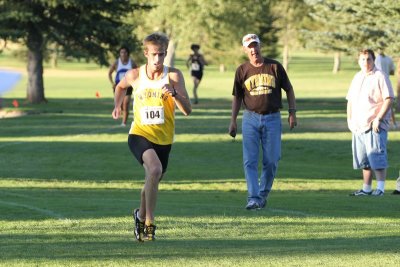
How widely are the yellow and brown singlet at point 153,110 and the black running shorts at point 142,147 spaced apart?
0.13 feet

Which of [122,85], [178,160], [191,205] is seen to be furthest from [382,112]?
[178,160]

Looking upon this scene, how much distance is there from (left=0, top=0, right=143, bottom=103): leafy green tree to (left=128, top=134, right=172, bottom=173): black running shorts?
3180 cm

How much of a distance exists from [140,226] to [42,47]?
35.3 meters

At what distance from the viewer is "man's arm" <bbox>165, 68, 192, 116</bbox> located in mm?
11007

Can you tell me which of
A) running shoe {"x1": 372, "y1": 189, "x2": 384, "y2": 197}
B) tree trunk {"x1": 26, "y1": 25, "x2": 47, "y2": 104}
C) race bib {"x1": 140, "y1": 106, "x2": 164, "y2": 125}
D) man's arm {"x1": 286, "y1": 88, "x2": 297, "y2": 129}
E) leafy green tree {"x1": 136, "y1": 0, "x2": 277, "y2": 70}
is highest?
race bib {"x1": 140, "y1": 106, "x2": 164, "y2": 125}

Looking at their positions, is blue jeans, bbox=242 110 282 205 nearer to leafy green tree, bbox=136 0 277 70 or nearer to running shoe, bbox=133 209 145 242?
running shoe, bbox=133 209 145 242

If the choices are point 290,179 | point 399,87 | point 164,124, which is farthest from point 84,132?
point 164,124

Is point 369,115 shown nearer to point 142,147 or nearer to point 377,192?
point 377,192

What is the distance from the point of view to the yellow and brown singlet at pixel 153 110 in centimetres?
1116

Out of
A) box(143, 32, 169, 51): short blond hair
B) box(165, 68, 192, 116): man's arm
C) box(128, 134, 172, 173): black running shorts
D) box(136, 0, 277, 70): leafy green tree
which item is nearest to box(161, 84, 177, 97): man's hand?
box(165, 68, 192, 116): man's arm

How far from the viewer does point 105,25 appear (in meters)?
44.1

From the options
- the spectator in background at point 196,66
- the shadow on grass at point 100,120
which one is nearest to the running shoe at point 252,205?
the shadow on grass at point 100,120

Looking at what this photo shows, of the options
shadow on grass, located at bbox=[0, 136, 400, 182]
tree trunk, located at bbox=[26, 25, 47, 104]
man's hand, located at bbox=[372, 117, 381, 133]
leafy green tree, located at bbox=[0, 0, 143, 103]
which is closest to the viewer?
man's hand, located at bbox=[372, 117, 381, 133]

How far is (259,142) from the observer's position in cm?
1480
